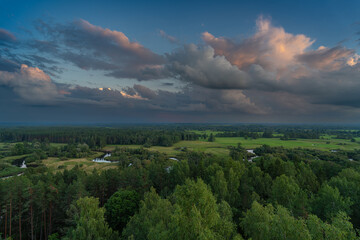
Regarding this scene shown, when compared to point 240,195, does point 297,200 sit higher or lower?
higher

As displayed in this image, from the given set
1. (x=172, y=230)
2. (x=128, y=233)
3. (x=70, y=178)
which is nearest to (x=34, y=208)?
(x=70, y=178)

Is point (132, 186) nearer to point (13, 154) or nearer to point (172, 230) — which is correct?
point (172, 230)

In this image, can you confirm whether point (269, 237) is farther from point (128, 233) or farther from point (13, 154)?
point (13, 154)

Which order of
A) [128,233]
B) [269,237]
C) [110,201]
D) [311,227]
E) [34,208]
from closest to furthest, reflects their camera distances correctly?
[311,227], [269,237], [128,233], [34,208], [110,201]

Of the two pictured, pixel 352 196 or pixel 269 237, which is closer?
pixel 269 237

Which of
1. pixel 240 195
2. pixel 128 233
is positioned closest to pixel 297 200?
pixel 240 195

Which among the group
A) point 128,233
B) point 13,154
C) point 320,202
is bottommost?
point 13,154

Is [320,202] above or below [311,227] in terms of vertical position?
below

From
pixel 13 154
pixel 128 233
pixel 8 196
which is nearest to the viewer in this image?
pixel 128 233

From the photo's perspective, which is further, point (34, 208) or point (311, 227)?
point (34, 208)
